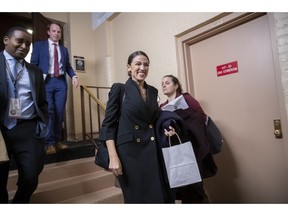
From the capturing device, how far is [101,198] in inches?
45.3

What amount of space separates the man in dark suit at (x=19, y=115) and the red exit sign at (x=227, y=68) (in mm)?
1056

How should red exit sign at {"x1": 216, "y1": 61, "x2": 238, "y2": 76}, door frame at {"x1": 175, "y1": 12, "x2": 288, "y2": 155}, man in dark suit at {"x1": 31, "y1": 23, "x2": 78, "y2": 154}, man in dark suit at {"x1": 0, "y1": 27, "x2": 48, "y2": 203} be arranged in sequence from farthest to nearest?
man in dark suit at {"x1": 31, "y1": 23, "x2": 78, "y2": 154} → red exit sign at {"x1": 216, "y1": 61, "x2": 238, "y2": 76} → door frame at {"x1": 175, "y1": 12, "x2": 288, "y2": 155} → man in dark suit at {"x1": 0, "y1": 27, "x2": 48, "y2": 203}

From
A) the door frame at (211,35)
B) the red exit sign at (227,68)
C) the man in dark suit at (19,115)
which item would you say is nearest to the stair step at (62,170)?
the man in dark suit at (19,115)

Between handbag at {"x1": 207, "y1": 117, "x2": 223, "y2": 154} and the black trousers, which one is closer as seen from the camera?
the black trousers

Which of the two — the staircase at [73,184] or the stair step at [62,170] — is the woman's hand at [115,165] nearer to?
the staircase at [73,184]

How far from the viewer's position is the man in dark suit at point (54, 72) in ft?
4.57

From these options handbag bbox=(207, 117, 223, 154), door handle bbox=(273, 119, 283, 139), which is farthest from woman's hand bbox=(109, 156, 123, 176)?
door handle bbox=(273, 119, 283, 139)

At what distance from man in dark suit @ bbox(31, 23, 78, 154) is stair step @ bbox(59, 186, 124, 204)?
1.47 feet

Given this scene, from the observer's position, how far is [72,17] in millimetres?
2127

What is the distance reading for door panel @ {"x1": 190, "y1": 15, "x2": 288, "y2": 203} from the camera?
107cm

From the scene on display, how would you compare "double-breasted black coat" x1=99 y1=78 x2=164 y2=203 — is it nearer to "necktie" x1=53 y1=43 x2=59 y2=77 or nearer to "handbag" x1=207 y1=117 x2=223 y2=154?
"handbag" x1=207 y1=117 x2=223 y2=154

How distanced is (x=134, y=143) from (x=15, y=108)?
0.53 meters
